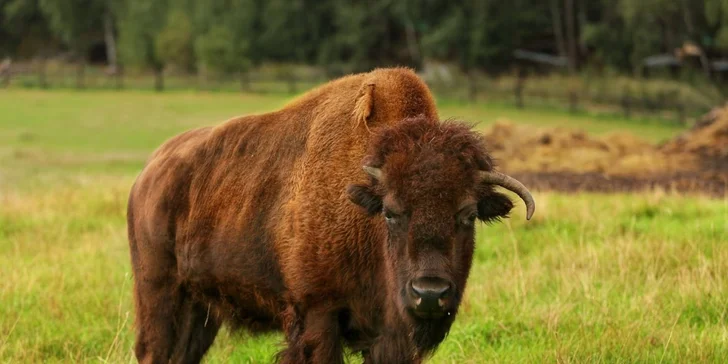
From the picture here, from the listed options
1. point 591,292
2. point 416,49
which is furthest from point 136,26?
point 591,292

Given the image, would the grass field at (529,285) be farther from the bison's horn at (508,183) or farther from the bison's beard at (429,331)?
the bison's horn at (508,183)

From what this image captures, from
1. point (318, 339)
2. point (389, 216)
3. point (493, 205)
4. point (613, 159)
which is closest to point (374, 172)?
point (389, 216)

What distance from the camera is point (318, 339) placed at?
5395 millimetres

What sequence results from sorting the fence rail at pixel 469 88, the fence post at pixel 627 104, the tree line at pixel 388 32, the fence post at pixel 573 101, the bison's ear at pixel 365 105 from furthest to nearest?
the tree line at pixel 388 32, the fence post at pixel 573 101, the fence rail at pixel 469 88, the fence post at pixel 627 104, the bison's ear at pixel 365 105

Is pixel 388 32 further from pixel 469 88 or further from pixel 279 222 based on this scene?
pixel 279 222

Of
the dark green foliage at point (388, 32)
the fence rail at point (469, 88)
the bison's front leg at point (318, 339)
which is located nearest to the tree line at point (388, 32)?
the dark green foliage at point (388, 32)

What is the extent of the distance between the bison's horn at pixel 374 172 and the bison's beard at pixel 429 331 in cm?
77

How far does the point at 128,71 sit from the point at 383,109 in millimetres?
60837

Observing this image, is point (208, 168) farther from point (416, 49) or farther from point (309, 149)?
point (416, 49)

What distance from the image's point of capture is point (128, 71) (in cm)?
6400

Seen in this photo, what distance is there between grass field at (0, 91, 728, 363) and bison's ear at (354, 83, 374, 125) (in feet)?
6.24

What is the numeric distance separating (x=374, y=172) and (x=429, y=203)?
0.39 m

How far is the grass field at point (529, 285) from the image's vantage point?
21.5 ft

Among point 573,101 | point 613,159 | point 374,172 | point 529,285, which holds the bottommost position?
point 573,101
